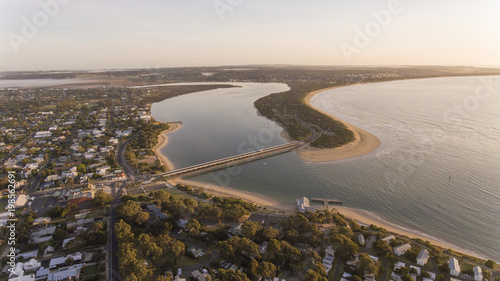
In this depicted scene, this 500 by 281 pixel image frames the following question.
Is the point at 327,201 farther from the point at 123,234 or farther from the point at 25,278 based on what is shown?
the point at 25,278

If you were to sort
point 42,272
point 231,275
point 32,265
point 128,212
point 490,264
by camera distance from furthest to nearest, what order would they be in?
point 128,212 → point 490,264 → point 32,265 → point 42,272 → point 231,275

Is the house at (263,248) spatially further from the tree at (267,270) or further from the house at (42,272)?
the house at (42,272)

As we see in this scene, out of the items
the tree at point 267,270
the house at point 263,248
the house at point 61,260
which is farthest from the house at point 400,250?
the house at point 61,260

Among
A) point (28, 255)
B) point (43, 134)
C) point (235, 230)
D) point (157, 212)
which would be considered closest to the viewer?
point (28, 255)

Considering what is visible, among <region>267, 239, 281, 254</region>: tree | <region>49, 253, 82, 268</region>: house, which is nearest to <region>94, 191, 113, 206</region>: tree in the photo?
<region>49, 253, 82, 268</region>: house

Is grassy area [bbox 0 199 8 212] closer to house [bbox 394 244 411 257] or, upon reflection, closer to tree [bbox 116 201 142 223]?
tree [bbox 116 201 142 223]

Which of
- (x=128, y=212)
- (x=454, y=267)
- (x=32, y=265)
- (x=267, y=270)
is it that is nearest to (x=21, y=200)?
(x=32, y=265)
